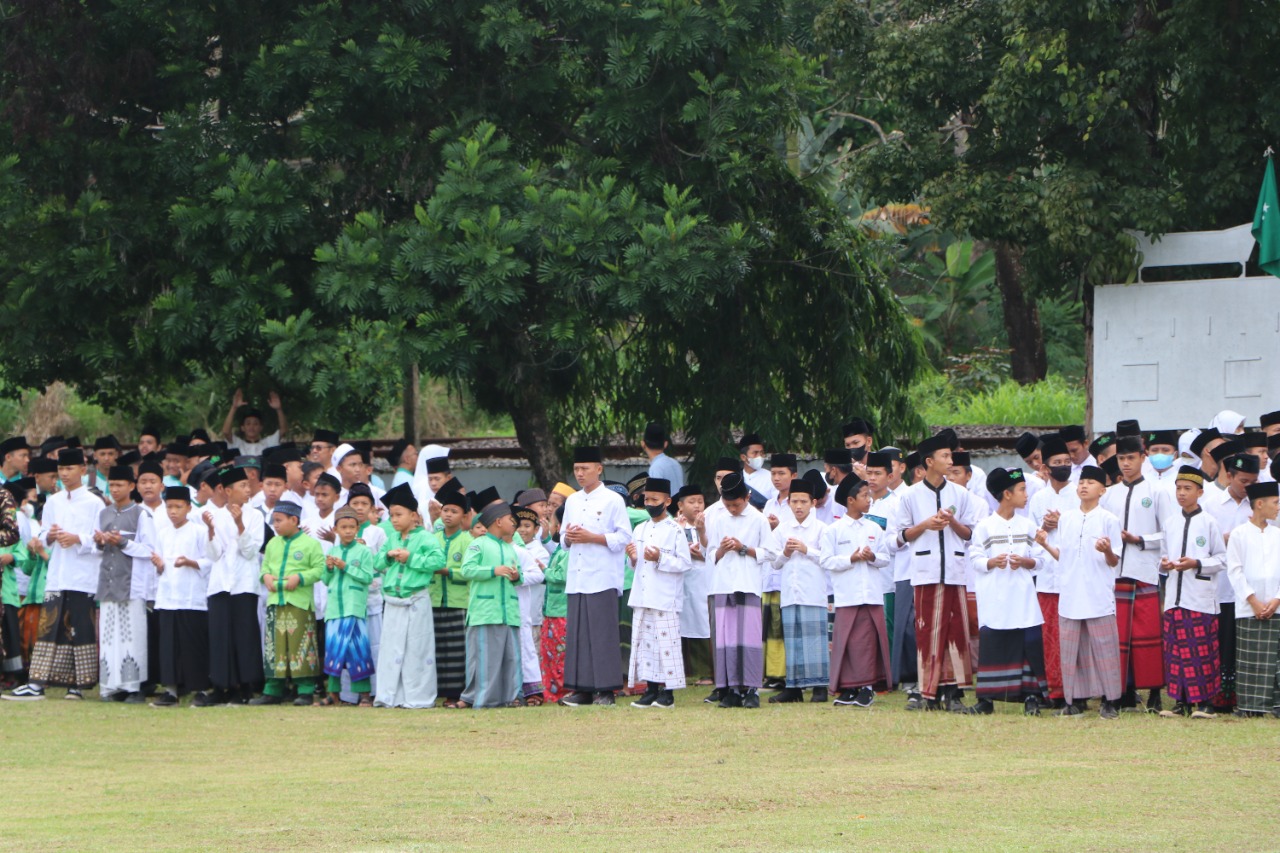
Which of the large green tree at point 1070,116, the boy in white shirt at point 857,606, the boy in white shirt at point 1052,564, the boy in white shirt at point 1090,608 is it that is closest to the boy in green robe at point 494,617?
the boy in white shirt at point 857,606

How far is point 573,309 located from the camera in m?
14.6

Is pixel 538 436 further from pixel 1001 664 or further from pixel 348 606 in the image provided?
pixel 1001 664

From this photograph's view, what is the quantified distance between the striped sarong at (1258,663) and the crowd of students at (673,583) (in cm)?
1

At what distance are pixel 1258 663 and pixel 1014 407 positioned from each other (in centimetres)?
1564

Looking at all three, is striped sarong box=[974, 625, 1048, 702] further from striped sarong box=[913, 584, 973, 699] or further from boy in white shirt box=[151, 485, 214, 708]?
boy in white shirt box=[151, 485, 214, 708]

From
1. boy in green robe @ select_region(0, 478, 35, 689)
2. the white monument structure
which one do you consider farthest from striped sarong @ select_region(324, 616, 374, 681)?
the white monument structure

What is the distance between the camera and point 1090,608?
35.2 feet

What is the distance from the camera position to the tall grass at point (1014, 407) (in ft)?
83.8

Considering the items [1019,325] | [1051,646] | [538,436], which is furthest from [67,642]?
[1019,325]

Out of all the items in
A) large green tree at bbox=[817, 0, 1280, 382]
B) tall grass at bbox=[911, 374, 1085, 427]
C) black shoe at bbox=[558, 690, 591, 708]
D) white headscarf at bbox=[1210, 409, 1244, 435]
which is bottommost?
black shoe at bbox=[558, 690, 591, 708]

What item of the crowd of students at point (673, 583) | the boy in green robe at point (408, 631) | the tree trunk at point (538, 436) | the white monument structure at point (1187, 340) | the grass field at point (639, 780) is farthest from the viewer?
the tree trunk at point (538, 436)

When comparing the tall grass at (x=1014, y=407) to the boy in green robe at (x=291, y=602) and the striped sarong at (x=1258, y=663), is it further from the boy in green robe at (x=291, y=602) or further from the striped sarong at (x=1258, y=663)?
the striped sarong at (x=1258, y=663)

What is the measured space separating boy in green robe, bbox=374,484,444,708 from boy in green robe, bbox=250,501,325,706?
0.55 m

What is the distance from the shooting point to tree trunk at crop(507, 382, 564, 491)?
55.4ft
